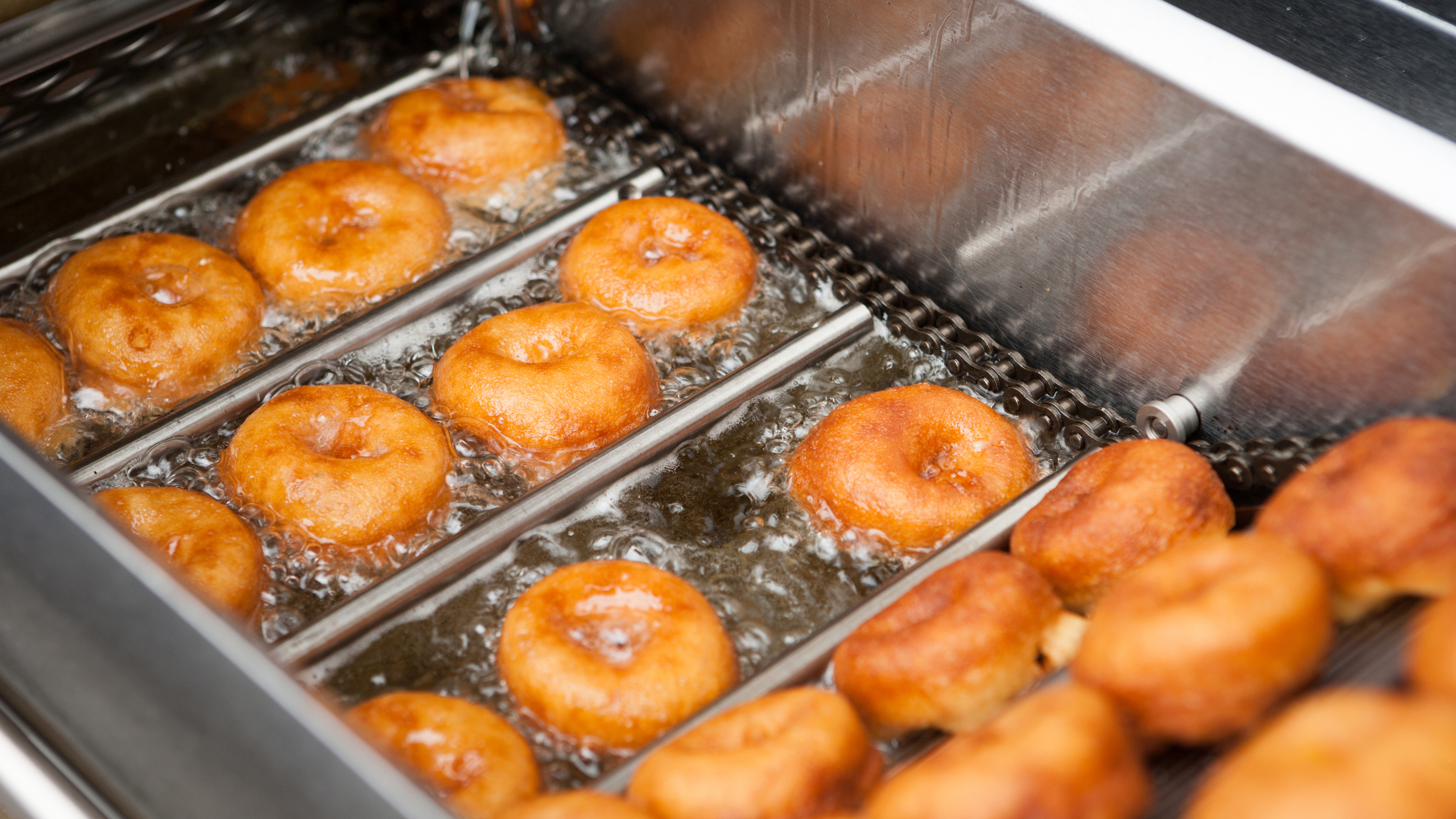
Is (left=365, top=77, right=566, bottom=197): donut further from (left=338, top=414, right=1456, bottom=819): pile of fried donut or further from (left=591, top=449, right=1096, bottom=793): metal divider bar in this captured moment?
(left=591, top=449, right=1096, bottom=793): metal divider bar

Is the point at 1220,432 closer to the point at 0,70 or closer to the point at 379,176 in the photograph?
the point at 379,176

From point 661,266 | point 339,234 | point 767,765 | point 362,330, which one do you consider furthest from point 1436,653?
point 339,234

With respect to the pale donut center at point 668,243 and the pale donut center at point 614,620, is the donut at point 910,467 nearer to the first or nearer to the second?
the pale donut center at point 614,620

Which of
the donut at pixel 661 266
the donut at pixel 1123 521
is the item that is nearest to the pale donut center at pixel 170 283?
the donut at pixel 661 266

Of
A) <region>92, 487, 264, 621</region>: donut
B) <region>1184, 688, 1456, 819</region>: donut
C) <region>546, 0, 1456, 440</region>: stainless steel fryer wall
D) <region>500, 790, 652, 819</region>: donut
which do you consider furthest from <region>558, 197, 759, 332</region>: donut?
<region>1184, 688, 1456, 819</region>: donut

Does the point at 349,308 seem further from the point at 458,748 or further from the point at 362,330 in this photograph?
the point at 458,748

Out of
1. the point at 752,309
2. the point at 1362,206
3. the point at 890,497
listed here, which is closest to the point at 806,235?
the point at 752,309
